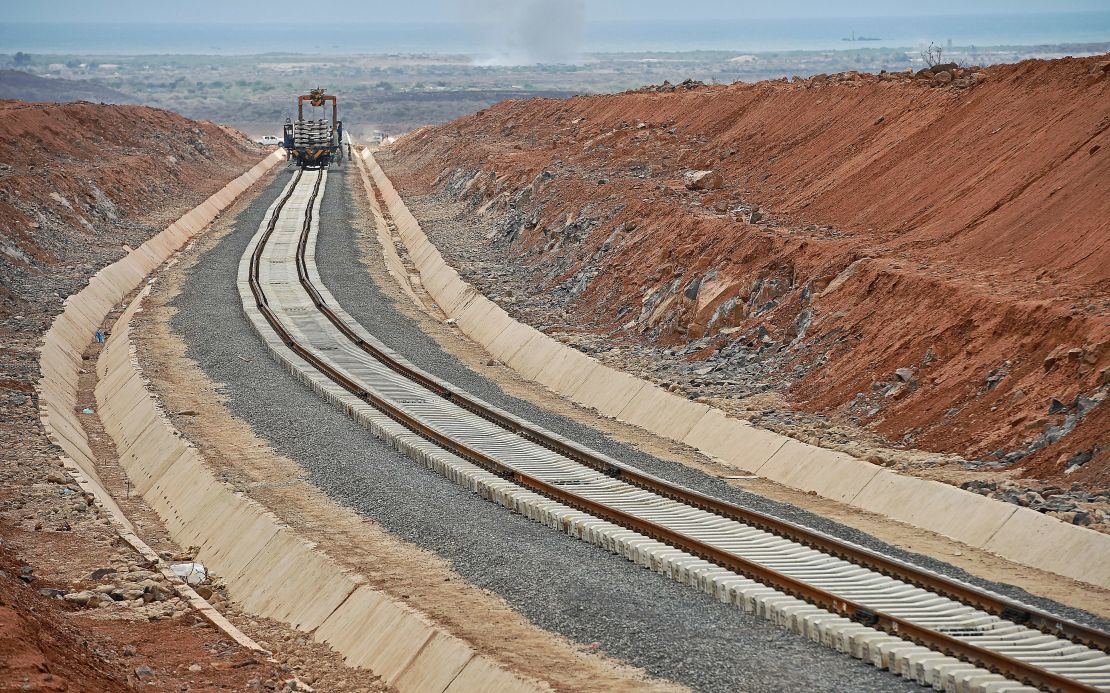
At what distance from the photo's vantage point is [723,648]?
498 inches

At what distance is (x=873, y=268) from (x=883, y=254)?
1.13 meters

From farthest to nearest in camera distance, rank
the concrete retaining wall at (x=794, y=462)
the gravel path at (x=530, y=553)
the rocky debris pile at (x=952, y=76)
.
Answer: the rocky debris pile at (x=952, y=76), the concrete retaining wall at (x=794, y=462), the gravel path at (x=530, y=553)

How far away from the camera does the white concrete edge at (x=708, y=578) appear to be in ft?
38.7

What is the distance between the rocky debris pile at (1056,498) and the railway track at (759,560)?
8.85 ft

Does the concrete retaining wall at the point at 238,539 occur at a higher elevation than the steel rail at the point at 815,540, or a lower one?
lower

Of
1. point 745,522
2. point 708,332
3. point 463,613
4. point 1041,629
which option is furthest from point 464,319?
point 1041,629

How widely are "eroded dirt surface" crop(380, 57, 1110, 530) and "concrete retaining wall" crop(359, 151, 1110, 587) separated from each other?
0.43m

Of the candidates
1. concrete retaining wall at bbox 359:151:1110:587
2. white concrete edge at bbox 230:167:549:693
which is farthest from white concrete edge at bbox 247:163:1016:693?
concrete retaining wall at bbox 359:151:1110:587

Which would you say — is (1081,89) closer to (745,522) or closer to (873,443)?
(873,443)

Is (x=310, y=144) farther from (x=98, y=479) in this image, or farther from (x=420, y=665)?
(x=420, y=665)

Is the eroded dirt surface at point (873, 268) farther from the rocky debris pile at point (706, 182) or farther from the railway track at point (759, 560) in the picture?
the railway track at point (759, 560)

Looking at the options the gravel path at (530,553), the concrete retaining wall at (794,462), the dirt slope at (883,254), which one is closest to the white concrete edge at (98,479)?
the gravel path at (530,553)

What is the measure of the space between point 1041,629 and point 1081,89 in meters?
17.9

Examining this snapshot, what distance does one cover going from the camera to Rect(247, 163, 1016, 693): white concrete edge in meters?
11.8
